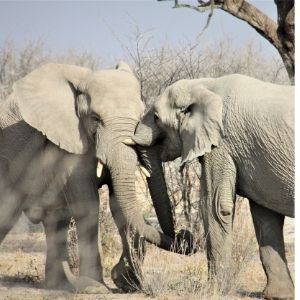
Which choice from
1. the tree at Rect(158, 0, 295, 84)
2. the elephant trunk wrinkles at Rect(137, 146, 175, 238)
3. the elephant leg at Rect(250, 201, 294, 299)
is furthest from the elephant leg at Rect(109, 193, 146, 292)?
the tree at Rect(158, 0, 295, 84)

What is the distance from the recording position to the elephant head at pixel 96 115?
737 cm

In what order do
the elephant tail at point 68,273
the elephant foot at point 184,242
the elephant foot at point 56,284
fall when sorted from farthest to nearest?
the elephant foot at point 56,284 < the elephant tail at point 68,273 < the elephant foot at point 184,242

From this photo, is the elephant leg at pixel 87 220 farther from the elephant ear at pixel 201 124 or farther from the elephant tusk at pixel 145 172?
the elephant ear at pixel 201 124

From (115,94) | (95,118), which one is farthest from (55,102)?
(115,94)

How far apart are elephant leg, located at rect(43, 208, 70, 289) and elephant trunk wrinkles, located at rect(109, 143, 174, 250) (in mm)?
→ 1155

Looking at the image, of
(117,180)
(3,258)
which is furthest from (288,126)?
(3,258)

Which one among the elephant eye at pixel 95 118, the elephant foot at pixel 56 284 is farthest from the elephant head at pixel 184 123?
the elephant foot at pixel 56 284

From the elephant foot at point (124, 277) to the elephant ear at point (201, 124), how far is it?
1108 mm

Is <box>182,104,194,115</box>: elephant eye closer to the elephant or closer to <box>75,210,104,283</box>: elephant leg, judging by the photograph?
the elephant

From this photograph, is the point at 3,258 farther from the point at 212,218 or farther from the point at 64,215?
the point at 212,218

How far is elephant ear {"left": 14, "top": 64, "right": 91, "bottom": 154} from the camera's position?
7.97m

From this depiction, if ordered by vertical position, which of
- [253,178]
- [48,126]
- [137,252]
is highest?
[48,126]

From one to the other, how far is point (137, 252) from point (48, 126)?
140cm

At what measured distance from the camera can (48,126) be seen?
26.7 feet
